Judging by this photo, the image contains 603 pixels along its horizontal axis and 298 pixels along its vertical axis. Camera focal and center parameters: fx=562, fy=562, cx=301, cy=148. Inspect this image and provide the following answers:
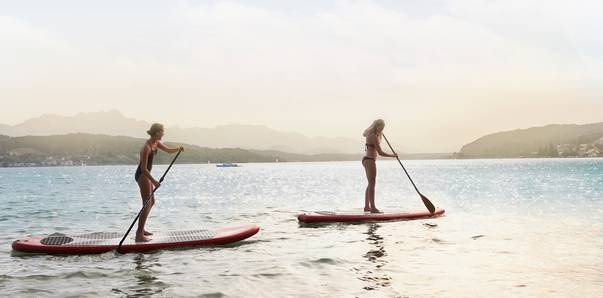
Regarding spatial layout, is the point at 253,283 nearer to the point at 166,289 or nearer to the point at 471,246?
the point at 166,289

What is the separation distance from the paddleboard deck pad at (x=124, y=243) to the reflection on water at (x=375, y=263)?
3.21 metres

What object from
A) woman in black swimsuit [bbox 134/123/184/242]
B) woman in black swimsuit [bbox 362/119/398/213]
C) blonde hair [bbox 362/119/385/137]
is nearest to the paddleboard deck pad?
woman in black swimsuit [bbox 134/123/184/242]

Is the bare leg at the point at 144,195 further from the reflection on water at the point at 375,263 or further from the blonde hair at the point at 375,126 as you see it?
the blonde hair at the point at 375,126

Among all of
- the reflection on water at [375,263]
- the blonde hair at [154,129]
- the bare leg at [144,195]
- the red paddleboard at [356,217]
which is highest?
the blonde hair at [154,129]

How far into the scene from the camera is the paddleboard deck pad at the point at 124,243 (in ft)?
41.6

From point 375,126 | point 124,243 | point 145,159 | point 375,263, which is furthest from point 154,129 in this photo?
point 375,126

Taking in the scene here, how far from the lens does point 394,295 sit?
902cm

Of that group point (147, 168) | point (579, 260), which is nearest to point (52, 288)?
point (147, 168)

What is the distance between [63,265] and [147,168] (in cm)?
265

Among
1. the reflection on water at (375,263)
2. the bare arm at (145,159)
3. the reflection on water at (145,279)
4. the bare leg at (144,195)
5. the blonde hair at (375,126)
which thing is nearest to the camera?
the reflection on water at (145,279)

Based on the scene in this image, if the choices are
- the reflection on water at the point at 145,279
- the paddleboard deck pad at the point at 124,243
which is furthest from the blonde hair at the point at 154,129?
the reflection on water at the point at 145,279

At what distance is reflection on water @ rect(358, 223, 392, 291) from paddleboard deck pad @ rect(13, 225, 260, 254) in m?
3.21

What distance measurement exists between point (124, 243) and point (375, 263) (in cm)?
566

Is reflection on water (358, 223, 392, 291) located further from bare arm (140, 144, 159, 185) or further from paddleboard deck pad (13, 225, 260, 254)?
bare arm (140, 144, 159, 185)
